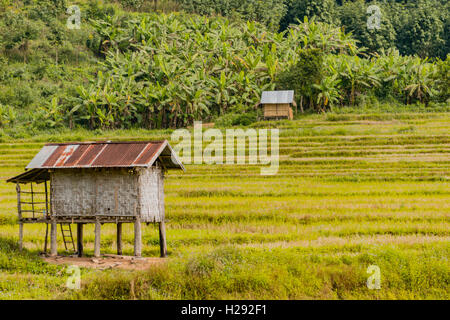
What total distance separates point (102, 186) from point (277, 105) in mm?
23246

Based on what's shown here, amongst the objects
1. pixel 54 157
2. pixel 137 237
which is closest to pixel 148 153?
pixel 137 237

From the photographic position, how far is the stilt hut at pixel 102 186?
1597 cm

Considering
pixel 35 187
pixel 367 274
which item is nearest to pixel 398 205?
pixel 367 274

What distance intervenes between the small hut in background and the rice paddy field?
1.85 meters

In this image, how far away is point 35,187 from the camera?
27.0m

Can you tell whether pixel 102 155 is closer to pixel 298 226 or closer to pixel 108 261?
pixel 108 261

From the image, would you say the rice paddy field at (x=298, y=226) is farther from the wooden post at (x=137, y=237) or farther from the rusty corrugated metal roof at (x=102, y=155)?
the rusty corrugated metal roof at (x=102, y=155)

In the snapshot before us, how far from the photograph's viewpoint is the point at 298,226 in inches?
739

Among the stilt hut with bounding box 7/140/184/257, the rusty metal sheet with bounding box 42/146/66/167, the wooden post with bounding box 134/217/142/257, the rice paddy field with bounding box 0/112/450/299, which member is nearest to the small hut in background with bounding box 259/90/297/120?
the rice paddy field with bounding box 0/112/450/299

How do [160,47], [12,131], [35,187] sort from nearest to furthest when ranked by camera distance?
[35,187] < [12,131] < [160,47]

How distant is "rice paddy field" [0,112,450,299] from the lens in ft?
41.4

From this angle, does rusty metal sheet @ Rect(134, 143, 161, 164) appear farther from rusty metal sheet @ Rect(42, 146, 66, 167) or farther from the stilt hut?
rusty metal sheet @ Rect(42, 146, 66, 167)
